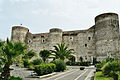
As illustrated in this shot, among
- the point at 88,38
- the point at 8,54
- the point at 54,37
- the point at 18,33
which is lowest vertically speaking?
the point at 8,54

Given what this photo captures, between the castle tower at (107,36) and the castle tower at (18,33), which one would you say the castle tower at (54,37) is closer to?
the castle tower at (18,33)

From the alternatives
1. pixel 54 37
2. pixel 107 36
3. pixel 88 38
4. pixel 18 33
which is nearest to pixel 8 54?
pixel 107 36

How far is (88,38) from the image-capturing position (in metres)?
34.2

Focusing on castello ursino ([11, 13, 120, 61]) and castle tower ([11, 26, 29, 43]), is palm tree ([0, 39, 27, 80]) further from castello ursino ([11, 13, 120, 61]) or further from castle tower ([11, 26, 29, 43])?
castle tower ([11, 26, 29, 43])

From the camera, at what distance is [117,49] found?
28.1 m

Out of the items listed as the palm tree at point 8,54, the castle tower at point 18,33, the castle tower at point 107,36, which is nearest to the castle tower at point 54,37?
the castle tower at point 18,33

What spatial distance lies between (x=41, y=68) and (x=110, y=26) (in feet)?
74.8

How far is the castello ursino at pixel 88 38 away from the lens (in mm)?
28891

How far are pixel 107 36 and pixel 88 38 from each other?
19.4 ft

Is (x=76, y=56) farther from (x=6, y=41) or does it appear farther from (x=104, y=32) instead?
(x=6, y=41)

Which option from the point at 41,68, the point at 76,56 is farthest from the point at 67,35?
the point at 41,68

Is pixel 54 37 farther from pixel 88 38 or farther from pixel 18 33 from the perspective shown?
pixel 18 33

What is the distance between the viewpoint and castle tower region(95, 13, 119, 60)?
28392 millimetres

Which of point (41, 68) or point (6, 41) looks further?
point (41, 68)
